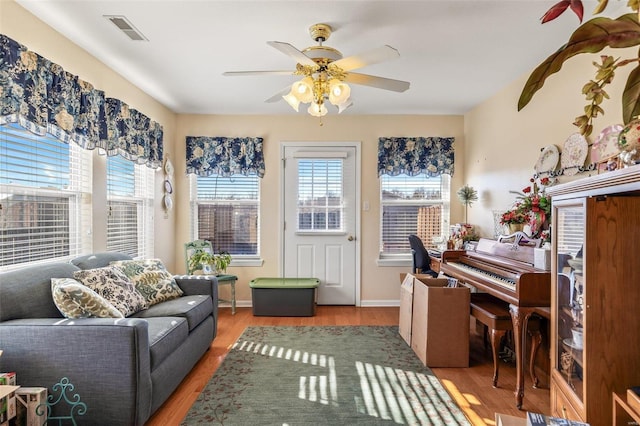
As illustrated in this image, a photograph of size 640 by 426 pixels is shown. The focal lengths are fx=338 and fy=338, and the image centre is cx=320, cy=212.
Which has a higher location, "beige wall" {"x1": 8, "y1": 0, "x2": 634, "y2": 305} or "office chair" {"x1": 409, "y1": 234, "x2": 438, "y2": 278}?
"beige wall" {"x1": 8, "y1": 0, "x2": 634, "y2": 305}

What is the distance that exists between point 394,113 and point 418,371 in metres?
3.13

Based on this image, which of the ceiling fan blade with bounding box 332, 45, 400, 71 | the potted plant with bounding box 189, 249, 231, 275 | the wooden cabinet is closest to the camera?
the wooden cabinet

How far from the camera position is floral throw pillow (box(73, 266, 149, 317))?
2.33m

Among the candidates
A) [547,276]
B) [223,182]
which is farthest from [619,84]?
[223,182]

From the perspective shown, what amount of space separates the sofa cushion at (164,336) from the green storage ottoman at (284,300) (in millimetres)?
1584

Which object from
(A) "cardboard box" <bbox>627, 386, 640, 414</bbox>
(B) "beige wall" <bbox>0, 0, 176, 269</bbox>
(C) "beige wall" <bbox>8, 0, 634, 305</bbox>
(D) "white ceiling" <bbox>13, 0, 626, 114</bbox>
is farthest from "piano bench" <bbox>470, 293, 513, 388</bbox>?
(B) "beige wall" <bbox>0, 0, 176, 269</bbox>

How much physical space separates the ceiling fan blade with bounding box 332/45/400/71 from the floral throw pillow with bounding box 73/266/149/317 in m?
Answer: 2.17

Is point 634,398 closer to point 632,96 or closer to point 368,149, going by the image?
point 632,96

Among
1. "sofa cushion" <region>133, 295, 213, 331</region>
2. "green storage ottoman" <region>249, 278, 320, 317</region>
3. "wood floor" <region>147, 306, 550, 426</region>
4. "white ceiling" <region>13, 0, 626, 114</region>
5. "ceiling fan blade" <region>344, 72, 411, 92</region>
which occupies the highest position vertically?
"white ceiling" <region>13, 0, 626, 114</region>

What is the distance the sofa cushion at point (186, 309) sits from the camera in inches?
99.7

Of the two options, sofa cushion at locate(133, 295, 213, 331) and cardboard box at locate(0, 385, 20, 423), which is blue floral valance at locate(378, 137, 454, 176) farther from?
cardboard box at locate(0, 385, 20, 423)

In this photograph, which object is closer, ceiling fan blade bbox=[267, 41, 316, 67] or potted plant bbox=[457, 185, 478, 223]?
ceiling fan blade bbox=[267, 41, 316, 67]

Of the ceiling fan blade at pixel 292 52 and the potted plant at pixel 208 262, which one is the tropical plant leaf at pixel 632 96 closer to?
the ceiling fan blade at pixel 292 52

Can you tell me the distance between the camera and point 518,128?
3.25 metres
